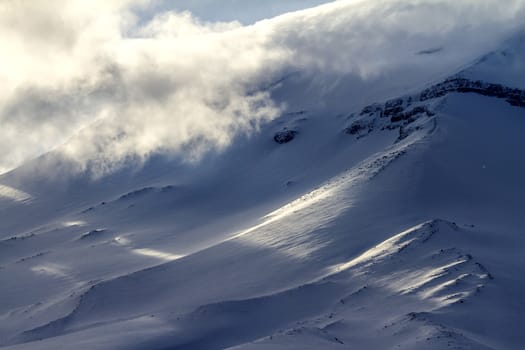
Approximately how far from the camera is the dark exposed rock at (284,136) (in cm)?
10865

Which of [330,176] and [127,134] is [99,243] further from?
[127,134]

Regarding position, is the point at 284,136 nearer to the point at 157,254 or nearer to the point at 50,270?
the point at 157,254

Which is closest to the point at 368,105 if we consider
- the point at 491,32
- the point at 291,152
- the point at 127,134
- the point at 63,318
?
the point at 291,152

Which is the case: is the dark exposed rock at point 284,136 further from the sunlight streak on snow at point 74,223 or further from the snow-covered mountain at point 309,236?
the sunlight streak on snow at point 74,223

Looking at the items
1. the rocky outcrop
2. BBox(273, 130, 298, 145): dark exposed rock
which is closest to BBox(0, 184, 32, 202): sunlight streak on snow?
BBox(273, 130, 298, 145): dark exposed rock

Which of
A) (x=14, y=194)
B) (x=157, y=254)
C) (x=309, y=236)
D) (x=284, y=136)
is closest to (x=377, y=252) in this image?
(x=309, y=236)

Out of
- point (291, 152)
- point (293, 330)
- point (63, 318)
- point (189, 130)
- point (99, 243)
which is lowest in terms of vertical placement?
point (293, 330)

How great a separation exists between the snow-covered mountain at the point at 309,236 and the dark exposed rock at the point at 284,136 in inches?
9.4

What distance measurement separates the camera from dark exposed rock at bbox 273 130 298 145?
356ft

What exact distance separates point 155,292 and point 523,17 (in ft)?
288

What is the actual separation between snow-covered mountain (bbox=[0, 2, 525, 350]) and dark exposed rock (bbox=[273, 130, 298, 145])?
0.24 metres

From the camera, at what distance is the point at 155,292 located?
5775 centimetres

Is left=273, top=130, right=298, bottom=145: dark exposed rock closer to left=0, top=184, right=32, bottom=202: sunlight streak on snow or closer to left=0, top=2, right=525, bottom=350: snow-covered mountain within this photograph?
left=0, top=2, right=525, bottom=350: snow-covered mountain

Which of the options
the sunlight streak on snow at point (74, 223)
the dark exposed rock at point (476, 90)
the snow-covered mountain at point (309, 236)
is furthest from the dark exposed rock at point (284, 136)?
the sunlight streak on snow at point (74, 223)
